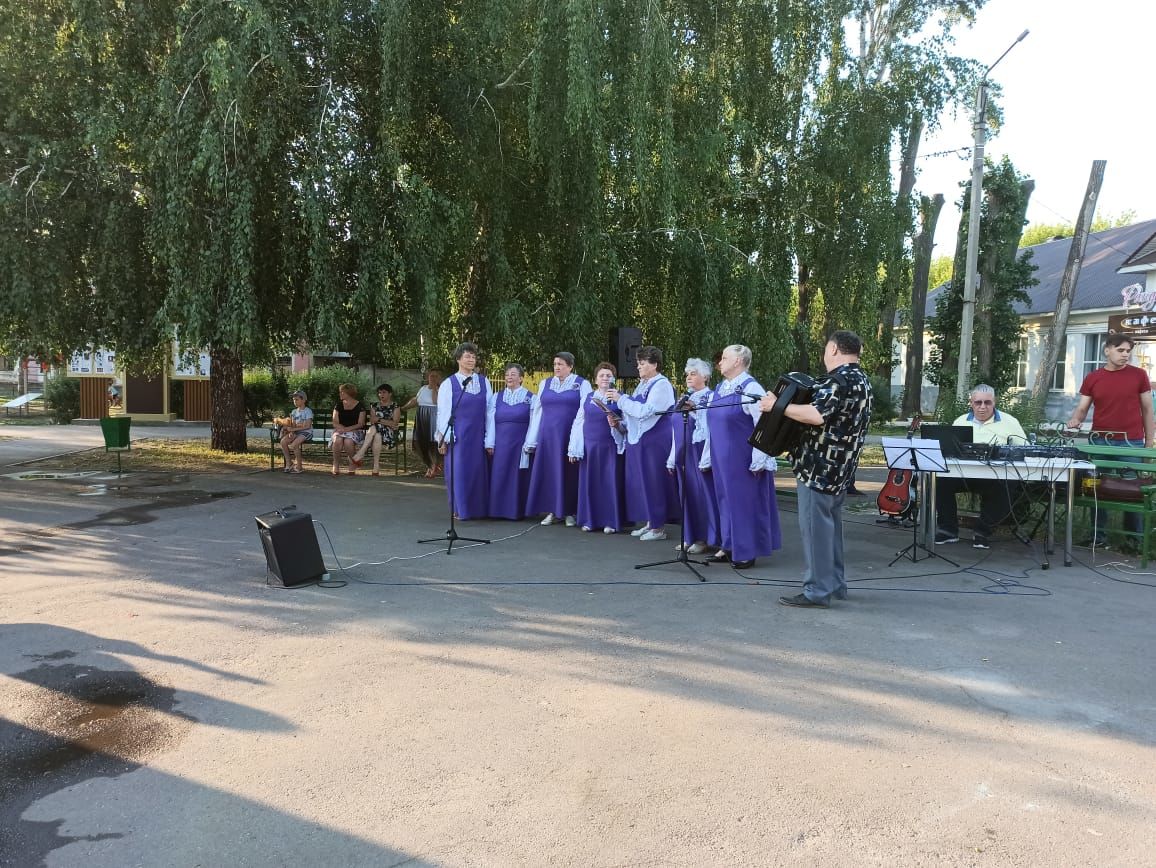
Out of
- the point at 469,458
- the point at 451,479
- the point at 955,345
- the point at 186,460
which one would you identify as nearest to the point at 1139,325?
the point at 955,345

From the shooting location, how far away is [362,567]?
23.5 feet

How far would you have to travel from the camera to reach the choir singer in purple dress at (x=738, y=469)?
7.13 metres

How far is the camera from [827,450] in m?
5.79

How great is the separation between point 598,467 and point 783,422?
3473mm

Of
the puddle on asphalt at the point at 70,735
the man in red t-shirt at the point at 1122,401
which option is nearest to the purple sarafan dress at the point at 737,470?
the man in red t-shirt at the point at 1122,401

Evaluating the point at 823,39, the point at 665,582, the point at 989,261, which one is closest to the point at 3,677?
the point at 665,582

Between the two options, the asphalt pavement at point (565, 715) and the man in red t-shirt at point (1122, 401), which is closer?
the asphalt pavement at point (565, 715)

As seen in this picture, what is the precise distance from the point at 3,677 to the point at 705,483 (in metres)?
5.40

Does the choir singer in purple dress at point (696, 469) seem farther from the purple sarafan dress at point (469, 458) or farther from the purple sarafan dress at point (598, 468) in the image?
the purple sarafan dress at point (469, 458)

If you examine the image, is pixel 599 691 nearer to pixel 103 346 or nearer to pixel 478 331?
pixel 478 331

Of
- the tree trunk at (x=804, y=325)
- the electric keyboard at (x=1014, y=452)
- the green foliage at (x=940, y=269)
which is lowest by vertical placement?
the electric keyboard at (x=1014, y=452)

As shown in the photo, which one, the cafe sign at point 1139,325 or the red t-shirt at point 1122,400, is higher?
the cafe sign at point 1139,325

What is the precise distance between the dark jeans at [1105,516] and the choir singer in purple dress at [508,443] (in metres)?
5.78

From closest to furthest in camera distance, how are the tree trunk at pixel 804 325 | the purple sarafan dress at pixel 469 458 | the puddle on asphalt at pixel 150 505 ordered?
1. the puddle on asphalt at pixel 150 505
2. the purple sarafan dress at pixel 469 458
3. the tree trunk at pixel 804 325
